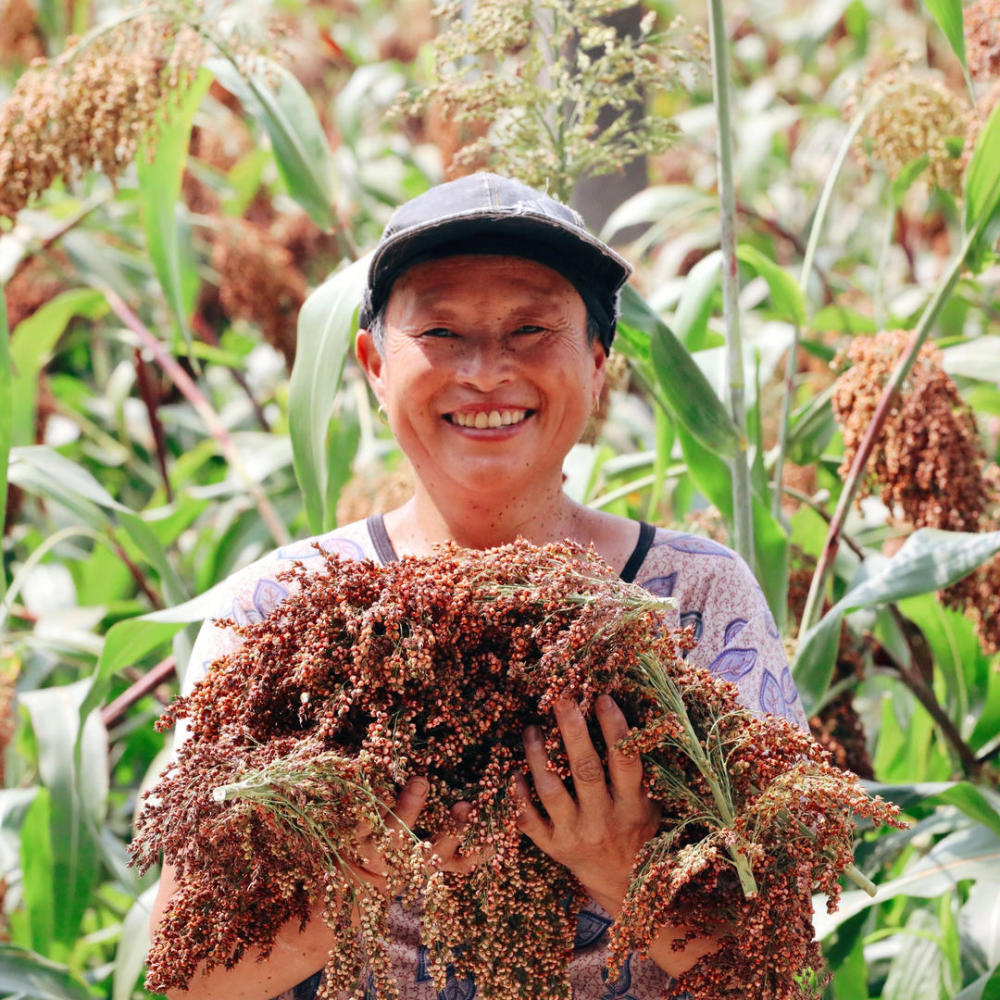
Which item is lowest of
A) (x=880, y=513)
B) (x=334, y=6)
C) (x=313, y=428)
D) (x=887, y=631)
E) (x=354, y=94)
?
(x=887, y=631)

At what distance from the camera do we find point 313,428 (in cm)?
196

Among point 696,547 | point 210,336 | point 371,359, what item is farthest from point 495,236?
point 210,336

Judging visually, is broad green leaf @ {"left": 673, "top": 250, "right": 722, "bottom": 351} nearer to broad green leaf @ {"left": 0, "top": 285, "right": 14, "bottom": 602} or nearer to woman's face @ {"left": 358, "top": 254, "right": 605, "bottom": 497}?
woman's face @ {"left": 358, "top": 254, "right": 605, "bottom": 497}

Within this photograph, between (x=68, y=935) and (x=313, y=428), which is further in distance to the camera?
(x=68, y=935)

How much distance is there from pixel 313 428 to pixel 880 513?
1.32 meters

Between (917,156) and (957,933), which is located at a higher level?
(917,156)

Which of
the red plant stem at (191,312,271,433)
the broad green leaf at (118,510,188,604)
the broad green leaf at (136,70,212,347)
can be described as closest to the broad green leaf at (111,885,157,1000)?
the broad green leaf at (118,510,188,604)

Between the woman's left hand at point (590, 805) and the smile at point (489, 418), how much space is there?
0.42 m

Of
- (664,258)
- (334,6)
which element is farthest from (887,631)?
(334,6)

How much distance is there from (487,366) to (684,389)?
1.56ft

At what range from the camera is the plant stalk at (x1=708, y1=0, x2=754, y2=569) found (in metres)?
1.88

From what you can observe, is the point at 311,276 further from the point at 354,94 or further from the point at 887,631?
the point at 887,631

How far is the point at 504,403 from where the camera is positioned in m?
1.49

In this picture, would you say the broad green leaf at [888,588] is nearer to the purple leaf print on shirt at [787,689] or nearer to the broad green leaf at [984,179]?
the purple leaf print on shirt at [787,689]
